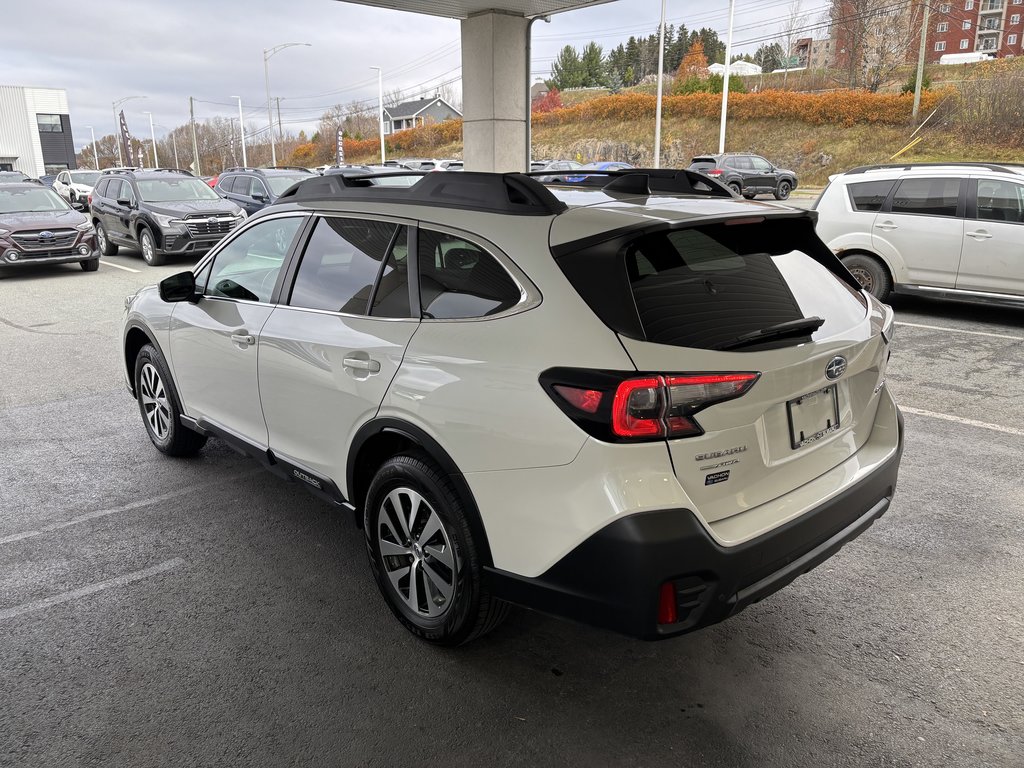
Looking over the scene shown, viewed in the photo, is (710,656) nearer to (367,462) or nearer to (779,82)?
(367,462)

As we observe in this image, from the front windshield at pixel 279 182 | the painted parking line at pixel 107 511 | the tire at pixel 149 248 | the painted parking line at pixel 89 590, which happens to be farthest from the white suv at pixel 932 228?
the front windshield at pixel 279 182

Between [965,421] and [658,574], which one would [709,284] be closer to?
[658,574]

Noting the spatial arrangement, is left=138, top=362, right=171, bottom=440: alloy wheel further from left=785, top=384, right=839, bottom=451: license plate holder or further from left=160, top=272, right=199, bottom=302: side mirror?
left=785, top=384, right=839, bottom=451: license plate holder

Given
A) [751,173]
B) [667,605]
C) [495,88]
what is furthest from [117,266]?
[751,173]

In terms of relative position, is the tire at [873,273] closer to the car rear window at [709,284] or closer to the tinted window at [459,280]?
the car rear window at [709,284]

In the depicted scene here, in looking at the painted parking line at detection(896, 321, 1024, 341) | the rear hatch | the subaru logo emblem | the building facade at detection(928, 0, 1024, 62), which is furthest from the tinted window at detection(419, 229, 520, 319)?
the building facade at detection(928, 0, 1024, 62)

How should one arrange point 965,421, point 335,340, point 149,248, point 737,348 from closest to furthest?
1. point 737,348
2. point 335,340
3. point 965,421
4. point 149,248

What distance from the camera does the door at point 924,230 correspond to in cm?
907

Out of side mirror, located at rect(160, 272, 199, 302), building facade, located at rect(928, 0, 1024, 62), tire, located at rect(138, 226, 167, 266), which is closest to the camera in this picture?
side mirror, located at rect(160, 272, 199, 302)

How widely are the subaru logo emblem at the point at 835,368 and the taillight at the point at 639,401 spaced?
57 cm

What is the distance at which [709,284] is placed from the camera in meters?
2.71

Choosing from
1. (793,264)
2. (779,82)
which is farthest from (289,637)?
(779,82)

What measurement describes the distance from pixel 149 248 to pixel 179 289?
13.1 m

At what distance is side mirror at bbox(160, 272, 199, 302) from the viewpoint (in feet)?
14.4
